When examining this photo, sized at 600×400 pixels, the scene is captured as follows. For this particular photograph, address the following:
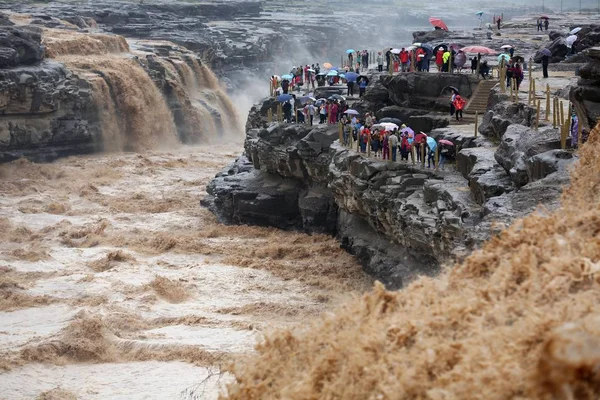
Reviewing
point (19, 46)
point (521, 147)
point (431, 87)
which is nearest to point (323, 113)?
point (431, 87)

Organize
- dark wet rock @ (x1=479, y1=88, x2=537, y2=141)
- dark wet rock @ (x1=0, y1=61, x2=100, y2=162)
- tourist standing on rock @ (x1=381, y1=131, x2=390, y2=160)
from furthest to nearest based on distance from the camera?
dark wet rock @ (x1=0, y1=61, x2=100, y2=162) → tourist standing on rock @ (x1=381, y1=131, x2=390, y2=160) → dark wet rock @ (x1=479, y1=88, x2=537, y2=141)

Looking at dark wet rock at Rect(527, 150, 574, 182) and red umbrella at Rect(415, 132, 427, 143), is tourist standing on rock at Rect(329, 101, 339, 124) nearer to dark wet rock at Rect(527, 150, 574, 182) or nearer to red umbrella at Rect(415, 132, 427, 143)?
red umbrella at Rect(415, 132, 427, 143)

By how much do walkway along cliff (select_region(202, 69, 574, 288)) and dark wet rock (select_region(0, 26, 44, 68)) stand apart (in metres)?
12.0

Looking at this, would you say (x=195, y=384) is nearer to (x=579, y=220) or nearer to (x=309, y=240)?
(x=579, y=220)

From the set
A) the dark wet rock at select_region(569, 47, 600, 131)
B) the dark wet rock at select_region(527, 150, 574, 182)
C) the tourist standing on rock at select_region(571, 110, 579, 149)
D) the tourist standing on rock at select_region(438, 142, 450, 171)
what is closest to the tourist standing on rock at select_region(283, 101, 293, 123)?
the tourist standing on rock at select_region(438, 142, 450, 171)

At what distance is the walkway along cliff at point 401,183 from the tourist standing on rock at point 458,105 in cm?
70

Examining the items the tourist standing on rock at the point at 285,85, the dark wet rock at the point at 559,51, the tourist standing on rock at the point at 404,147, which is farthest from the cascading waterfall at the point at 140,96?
the tourist standing on rock at the point at 404,147

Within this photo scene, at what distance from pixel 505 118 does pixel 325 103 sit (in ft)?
31.2

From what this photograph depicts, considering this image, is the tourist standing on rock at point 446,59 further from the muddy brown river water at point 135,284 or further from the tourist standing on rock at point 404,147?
the muddy brown river water at point 135,284

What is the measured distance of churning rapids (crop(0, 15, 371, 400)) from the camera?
19.3m

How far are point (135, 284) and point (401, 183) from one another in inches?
337

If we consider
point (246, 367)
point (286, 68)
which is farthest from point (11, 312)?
point (286, 68)

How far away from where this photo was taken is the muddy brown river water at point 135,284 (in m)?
19.1

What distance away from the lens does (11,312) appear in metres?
22.9
